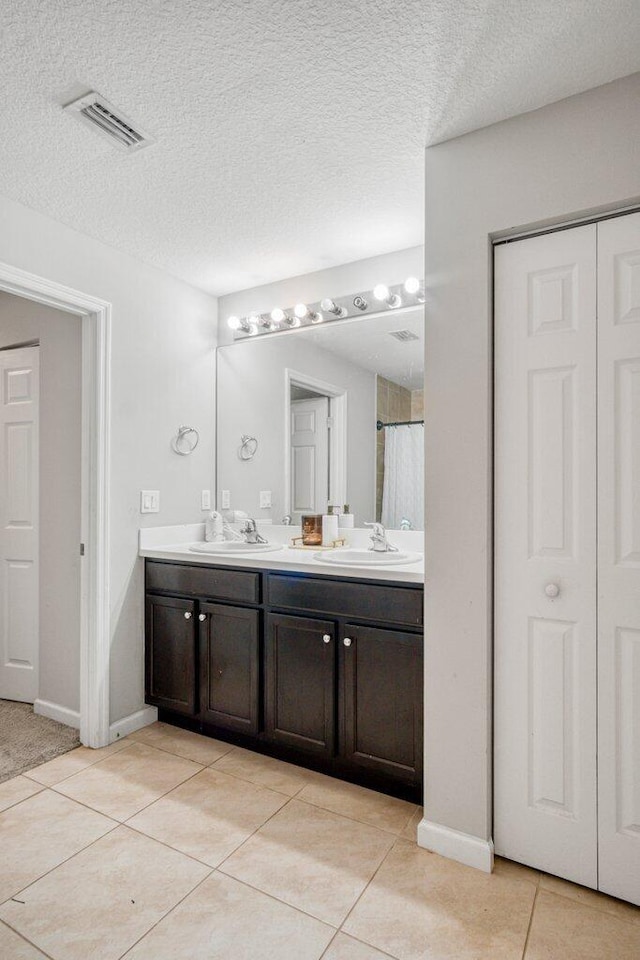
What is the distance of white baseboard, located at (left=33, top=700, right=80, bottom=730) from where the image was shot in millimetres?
2701

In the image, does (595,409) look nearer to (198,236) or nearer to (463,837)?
(463,837)

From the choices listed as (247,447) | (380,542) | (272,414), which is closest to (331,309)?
(272,414)

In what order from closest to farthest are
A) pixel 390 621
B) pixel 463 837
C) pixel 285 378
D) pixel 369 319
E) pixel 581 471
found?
pixel 581 471 → pixel 463 837 → pixel 390 621 → pixel 369 319 → pixel 285 378

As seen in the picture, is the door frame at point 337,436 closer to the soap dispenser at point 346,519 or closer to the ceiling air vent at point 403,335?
the soap dispenser at point 346,519

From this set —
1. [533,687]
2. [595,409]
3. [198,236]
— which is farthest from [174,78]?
[533,687]

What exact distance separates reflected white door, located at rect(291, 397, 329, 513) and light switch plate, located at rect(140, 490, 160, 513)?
0.72 metres

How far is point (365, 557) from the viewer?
2465mm

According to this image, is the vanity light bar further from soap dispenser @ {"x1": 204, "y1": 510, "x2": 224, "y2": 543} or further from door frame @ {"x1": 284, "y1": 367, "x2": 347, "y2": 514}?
soap dispenser @ {"x1": 204, "y1": 510, "x2": 224, "y2": 543}

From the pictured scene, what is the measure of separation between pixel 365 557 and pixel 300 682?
0.61m

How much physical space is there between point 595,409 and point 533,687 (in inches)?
34.4

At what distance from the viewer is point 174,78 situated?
5.08ft

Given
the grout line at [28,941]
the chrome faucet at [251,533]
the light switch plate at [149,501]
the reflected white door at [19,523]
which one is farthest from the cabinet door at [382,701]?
the reflected white door at [19,523]

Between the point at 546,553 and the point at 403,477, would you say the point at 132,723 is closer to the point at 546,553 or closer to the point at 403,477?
the point at 403,477

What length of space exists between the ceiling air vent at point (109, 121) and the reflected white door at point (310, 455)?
1420mm
